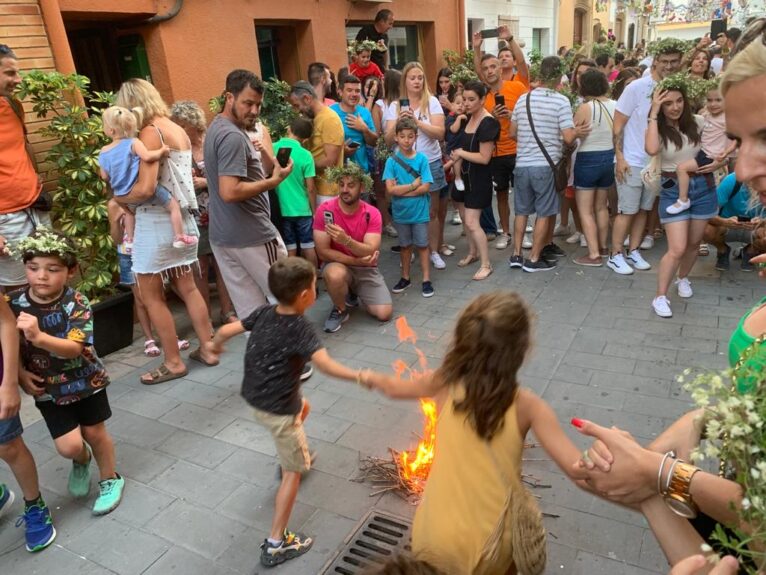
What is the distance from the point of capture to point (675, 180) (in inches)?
205

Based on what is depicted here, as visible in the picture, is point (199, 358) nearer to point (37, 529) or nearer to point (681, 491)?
point (37, 529)

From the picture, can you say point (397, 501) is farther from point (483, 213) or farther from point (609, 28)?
point (609, 28)

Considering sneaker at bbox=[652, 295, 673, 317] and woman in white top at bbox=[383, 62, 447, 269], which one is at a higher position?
woman in white top at bbox=[383, 62, 447, 269]

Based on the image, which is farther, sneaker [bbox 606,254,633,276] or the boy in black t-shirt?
sneaker [bbox 606,254,633,276]

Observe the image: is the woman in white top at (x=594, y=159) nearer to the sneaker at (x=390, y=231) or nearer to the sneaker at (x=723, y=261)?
the sneaker at (x=723, y=261)

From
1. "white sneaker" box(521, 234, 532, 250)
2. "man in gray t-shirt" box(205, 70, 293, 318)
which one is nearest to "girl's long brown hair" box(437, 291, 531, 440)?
"man in gray t-shirt" box(205, 70, 293, 318)

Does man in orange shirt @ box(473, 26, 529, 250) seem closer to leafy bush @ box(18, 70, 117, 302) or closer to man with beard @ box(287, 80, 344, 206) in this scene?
man with beard @ box(287, 80, 344, 206)

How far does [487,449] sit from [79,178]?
4.63 m

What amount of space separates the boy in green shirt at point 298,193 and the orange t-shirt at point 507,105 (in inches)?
90.3

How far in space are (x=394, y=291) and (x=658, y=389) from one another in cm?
305

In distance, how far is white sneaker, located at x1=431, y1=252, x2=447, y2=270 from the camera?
6.91 meters

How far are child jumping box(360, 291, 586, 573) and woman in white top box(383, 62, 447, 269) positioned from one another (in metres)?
4.90

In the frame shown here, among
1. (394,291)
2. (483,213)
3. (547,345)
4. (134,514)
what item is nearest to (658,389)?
(547,345)

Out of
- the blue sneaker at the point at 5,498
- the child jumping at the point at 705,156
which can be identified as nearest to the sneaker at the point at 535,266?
the child jumping at the point at 705,156
